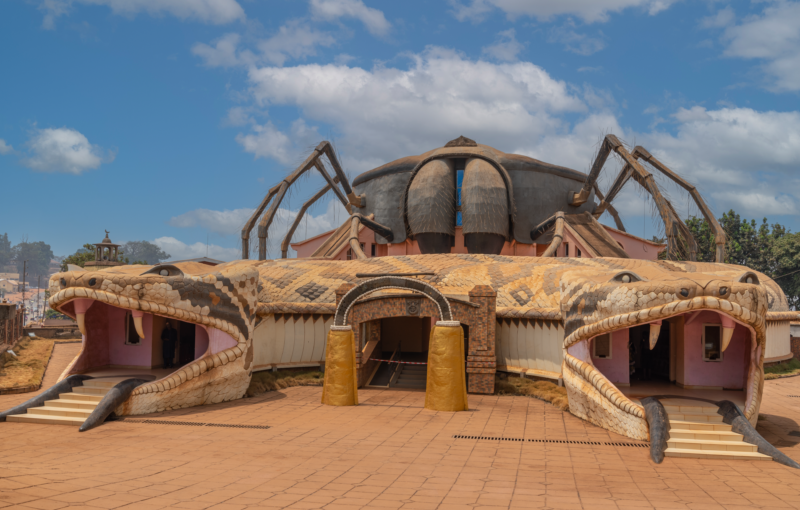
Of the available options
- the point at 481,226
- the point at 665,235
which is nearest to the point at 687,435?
the point at 665,235

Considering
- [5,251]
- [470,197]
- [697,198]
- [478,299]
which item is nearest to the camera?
[478,299]

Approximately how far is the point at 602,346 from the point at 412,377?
16.0 feet

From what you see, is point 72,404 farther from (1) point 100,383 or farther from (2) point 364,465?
(2) point 364,465

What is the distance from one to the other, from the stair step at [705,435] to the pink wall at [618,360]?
201 cm

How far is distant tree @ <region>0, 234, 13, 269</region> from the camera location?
15225cm

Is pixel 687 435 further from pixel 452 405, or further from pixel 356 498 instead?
pixel 356 498

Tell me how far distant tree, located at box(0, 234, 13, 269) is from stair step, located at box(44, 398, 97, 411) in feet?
545

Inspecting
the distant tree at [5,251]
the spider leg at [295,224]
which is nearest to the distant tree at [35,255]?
the distant tree at [5,251]

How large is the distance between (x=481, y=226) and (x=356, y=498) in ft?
45.7

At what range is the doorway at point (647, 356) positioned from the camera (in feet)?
37.0

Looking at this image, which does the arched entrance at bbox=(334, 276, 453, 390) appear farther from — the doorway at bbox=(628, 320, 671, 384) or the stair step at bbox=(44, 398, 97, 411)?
the stair step at bbox=(44, 398, 97, 411)

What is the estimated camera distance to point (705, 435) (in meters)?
8.05

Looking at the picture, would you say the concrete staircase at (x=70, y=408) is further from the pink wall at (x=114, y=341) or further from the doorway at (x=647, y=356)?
the doorway at (x=647, y=356)

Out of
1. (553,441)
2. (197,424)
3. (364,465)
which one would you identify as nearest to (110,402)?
(197,424)
